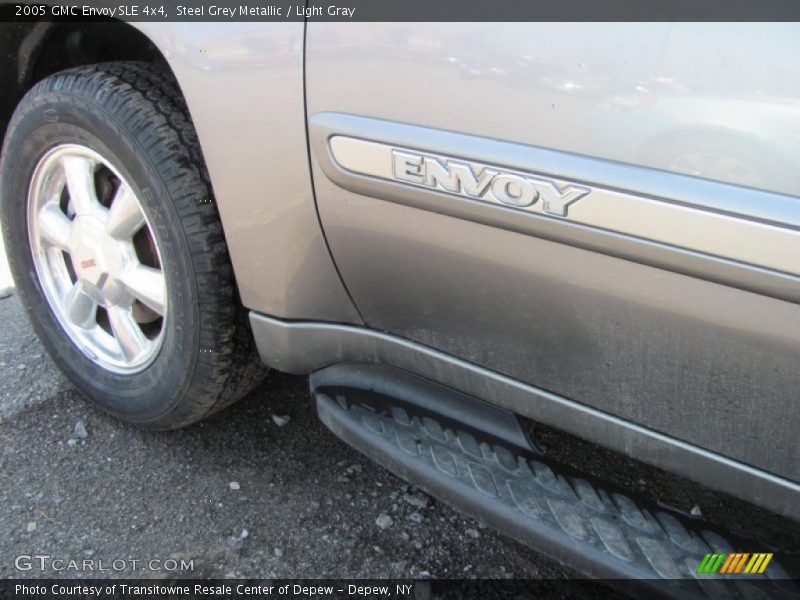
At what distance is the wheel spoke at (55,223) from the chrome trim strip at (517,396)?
2.13 ft

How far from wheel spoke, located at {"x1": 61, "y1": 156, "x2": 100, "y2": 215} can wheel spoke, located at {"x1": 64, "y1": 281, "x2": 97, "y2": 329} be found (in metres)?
0.25

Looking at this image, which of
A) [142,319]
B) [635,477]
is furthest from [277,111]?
[635,477]

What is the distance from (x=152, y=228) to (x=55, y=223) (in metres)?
0.43

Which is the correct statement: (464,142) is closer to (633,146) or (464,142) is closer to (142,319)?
(633,146)

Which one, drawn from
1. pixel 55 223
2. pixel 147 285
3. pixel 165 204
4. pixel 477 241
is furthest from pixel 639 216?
pixel 55 223

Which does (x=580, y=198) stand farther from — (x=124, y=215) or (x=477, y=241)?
(x=124, y=215)

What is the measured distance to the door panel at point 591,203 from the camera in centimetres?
106

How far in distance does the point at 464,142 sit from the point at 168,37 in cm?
68

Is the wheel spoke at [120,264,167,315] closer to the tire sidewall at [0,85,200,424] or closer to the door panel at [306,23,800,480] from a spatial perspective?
the tire sidewall at [0,85,200,424]

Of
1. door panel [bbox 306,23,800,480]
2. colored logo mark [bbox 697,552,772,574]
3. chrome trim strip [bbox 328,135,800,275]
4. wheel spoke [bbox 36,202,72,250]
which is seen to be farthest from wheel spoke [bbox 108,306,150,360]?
colored logo mark [bbox 697,552,772,574]

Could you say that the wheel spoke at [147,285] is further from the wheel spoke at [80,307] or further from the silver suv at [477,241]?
the wheel spoke at [80,307]

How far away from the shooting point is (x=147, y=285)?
6.19 feet

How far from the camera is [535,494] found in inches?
57.9

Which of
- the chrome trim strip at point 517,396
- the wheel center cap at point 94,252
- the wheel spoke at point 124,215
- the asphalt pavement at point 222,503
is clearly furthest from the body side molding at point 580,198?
the asphalt pavement at point 222,503
